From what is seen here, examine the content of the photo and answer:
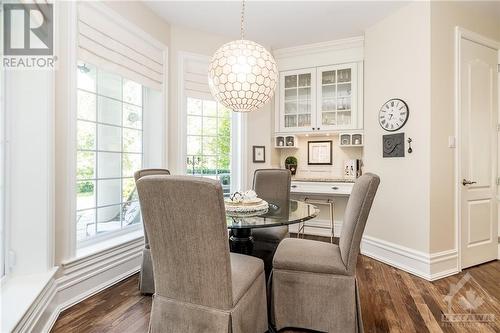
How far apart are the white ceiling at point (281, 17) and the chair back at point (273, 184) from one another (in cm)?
175

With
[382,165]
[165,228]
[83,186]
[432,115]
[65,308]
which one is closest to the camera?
[165,228]

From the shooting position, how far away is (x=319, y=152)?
3883mm

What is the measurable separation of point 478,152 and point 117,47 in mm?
3733

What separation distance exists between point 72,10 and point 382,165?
3.21m

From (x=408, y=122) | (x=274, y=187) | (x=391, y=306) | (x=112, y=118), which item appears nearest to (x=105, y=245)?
(x=112, y=118)

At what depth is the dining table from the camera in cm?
154

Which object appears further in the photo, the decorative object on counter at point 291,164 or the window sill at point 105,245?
the decorative object on counter at point 291,164

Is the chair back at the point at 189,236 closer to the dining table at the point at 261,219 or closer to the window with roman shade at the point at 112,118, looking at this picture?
the dining table at the point at 261,219

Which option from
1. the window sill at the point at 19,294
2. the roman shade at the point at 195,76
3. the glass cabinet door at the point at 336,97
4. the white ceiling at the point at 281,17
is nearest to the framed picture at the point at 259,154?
the glass cabinet door at the point at 336,97

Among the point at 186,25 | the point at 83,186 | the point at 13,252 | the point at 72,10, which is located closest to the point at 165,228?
the point at 13,252

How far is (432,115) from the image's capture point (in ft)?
8.14

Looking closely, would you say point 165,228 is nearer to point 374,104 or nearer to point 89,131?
point 89,131

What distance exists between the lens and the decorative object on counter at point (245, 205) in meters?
1.78

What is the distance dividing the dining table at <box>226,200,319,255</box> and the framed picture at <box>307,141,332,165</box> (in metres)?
1.79
